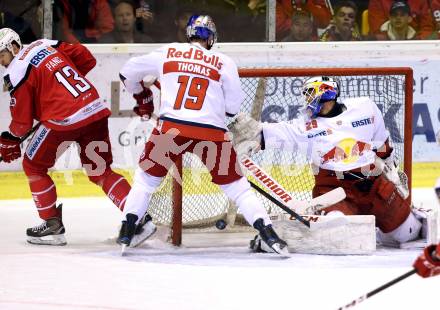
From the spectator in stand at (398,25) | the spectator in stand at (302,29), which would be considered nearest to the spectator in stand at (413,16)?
the spectator in stand at (398,25)

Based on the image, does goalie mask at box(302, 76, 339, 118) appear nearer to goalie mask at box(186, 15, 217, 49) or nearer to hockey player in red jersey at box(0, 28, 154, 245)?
goalie mask at box(186, 15, 217, 49)

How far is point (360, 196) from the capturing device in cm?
633

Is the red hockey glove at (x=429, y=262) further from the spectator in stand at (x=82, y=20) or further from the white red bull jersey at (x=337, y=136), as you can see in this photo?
the spectator in stand at (x=82, y=20)

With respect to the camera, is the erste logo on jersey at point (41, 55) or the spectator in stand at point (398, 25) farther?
the spectator in stand at point (398, 25)

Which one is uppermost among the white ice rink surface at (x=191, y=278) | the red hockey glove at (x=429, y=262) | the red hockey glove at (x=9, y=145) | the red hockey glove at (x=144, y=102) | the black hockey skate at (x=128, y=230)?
the red hockey glove at (x=144, y=102)

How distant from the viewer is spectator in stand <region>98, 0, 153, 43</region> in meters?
8.48

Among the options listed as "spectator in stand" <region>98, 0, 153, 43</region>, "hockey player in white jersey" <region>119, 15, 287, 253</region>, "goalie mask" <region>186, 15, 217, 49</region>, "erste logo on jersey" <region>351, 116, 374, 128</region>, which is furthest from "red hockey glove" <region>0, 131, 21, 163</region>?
"spectator in stand" <region>98, 0, 153, 43</region>

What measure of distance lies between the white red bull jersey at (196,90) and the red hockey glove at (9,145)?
34.3 inches

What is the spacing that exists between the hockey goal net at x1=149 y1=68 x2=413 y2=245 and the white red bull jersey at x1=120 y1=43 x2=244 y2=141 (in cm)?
54

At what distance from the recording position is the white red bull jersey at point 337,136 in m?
6.20

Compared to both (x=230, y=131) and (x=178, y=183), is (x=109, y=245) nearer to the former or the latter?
(x=178, y=183)

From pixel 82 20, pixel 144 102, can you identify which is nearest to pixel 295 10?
pixel 82 20

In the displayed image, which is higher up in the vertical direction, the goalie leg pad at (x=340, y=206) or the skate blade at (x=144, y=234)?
the goalie leg pad at (x=340, y=206)

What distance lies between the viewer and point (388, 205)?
631 centimetres
